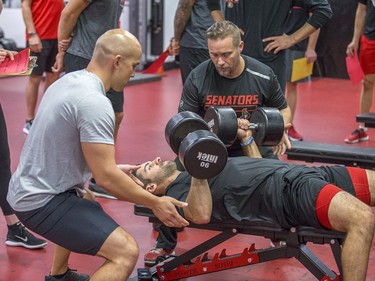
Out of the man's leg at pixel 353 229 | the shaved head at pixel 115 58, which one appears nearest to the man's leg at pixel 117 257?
the shaved head at pixel 115 58

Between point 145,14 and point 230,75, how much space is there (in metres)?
5.53

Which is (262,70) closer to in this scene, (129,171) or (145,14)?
(129,171)

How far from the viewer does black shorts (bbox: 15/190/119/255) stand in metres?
2.43

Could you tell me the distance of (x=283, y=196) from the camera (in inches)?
108

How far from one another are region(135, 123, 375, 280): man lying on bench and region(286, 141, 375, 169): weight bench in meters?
1.01

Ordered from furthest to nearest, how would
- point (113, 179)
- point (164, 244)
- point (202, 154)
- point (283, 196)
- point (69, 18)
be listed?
point (69, 18), point (164, 244), point (283, 196), point (202, 154), point (113, 179)

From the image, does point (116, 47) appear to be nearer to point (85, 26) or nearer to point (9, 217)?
point (9, 217)

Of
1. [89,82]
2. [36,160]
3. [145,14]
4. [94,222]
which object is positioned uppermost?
[89,82]

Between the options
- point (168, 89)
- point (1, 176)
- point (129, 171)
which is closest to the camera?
point (129, 171)

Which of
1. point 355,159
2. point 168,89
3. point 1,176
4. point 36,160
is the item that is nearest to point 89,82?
point 36,160

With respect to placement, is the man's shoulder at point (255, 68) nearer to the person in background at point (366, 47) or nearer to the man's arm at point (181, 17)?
the man's arm at point (181, 17)

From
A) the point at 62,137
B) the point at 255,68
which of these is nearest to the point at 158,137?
the point at 255,68

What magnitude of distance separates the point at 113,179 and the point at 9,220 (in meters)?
1.14

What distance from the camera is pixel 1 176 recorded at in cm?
322
